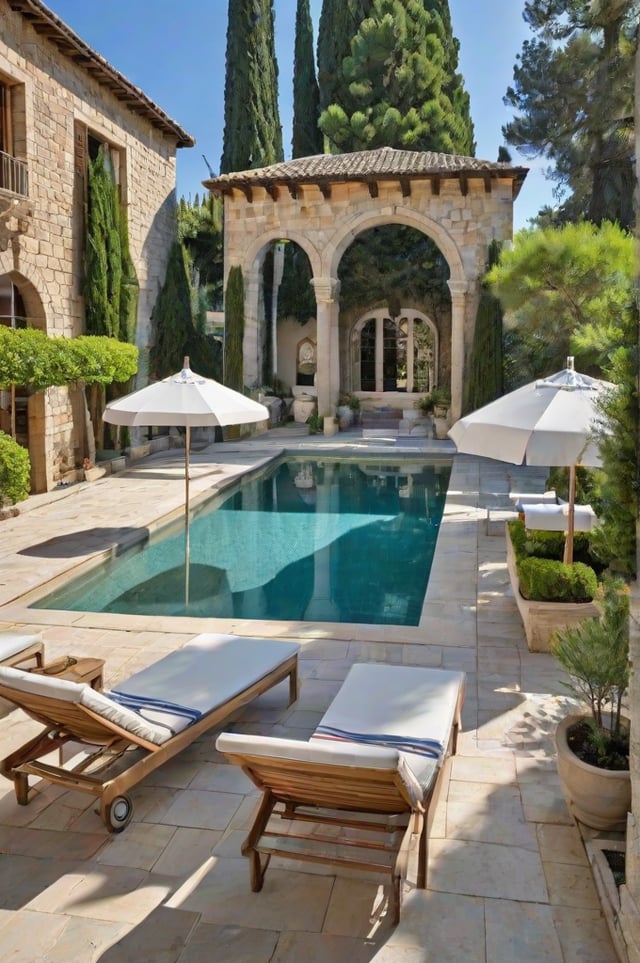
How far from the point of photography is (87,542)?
10438mm

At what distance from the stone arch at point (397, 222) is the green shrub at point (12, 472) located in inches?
495

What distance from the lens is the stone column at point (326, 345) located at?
2223 centimetres

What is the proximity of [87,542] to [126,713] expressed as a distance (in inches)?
263

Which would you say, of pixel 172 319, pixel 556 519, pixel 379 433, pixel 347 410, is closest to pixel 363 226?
pixel 347 410

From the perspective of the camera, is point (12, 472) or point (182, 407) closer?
point (182, 407)

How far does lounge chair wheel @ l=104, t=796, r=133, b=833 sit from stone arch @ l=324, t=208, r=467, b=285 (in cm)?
1914

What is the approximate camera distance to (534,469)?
17406 millimetres

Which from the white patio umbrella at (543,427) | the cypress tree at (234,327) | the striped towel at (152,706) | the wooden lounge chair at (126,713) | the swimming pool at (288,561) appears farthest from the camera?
the cypress tree at (234,327)

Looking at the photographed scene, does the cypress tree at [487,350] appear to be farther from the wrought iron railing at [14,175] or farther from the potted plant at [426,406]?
the wrought iron railing at [14,175]

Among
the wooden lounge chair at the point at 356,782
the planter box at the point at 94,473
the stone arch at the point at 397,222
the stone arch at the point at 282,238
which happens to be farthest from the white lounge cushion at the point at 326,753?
the stone arch at the point at 282,238

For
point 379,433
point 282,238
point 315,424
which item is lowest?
point 379,433

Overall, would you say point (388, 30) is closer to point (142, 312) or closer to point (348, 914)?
point (142, 312)

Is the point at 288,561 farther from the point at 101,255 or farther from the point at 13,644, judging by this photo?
the point at 101,255

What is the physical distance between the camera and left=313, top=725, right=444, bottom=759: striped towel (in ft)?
12.9
